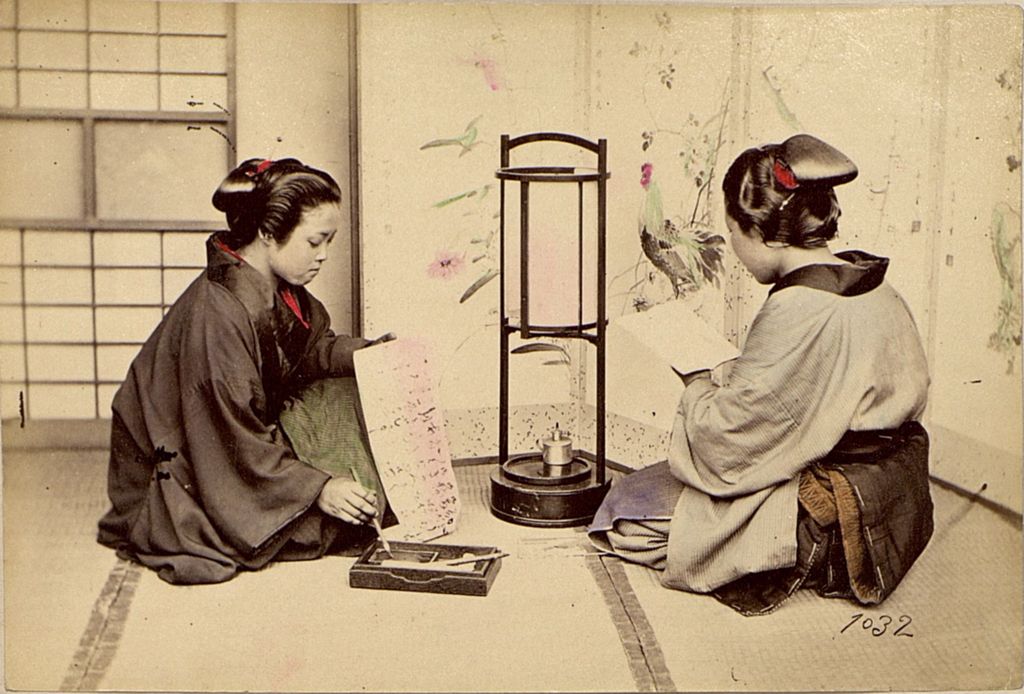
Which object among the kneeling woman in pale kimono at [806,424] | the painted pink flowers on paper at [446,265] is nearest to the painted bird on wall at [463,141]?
the painted pink flowers on paper at [446,265]

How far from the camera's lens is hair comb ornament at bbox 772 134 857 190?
2648 millimetres

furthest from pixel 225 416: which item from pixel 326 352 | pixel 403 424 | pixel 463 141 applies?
pixel 463 141

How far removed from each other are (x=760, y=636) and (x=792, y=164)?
0.94 meters

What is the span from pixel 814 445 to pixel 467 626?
0.77m

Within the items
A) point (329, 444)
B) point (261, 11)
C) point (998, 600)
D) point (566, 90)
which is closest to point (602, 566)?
point (329, 444)

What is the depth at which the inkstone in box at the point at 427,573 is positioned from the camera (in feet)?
8.73

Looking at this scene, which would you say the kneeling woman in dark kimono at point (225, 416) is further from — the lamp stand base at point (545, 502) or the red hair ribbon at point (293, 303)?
the lamp stand base at point (545, 502)

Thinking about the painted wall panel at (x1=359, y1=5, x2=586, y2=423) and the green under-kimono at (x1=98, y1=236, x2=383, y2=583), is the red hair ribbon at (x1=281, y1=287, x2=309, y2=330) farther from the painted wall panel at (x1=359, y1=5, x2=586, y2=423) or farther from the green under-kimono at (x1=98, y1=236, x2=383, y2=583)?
the painted wall panel at (x1=359, y1=5, x2=586, y2=423)

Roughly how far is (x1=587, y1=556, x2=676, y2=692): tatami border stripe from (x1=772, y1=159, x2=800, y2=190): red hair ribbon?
33.6 inches

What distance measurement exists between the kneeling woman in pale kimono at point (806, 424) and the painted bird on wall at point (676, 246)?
10 cm

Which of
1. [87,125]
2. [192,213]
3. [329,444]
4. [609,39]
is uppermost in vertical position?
[609,39]

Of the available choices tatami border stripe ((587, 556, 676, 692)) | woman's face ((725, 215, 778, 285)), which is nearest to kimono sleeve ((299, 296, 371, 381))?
tatami border stripe ((587, 556, 676, 692))

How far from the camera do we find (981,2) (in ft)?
8.66

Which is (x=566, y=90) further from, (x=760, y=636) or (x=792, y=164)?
(x=760, y=636)
